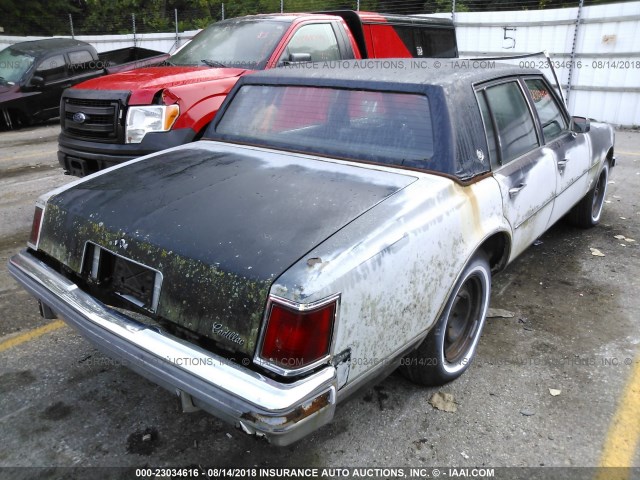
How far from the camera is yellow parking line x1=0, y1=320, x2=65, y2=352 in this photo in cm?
323

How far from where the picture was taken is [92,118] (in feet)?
16.6

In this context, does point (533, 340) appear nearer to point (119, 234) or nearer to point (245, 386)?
point (245, 386)

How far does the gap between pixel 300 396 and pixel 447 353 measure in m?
1.34

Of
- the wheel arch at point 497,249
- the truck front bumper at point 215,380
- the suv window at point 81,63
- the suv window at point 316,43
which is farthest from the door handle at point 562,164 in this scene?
the suv window at point 81,63

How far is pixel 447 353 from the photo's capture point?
2.93m

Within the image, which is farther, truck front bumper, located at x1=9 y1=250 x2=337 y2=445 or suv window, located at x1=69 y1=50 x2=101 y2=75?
suv window, located at x1=69 y1=50 x2=101 y2=75

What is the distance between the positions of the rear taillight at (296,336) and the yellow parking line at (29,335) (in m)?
2.03

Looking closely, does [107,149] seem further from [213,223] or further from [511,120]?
[511,120]

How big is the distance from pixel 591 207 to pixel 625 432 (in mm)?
2953

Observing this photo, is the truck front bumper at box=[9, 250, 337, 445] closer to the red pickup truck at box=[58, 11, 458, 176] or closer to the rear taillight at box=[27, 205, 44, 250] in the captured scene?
the rear taillight at box=[27, 205, 44, 250]

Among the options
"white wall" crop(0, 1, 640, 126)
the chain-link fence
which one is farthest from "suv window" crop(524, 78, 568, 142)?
the chain-link fence

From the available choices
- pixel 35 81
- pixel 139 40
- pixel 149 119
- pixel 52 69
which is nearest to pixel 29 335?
pixel 149 119

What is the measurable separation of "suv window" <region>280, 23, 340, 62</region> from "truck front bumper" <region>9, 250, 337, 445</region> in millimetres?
4062

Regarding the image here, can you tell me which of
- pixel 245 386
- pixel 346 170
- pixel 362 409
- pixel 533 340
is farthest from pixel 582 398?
pixel 245 386
